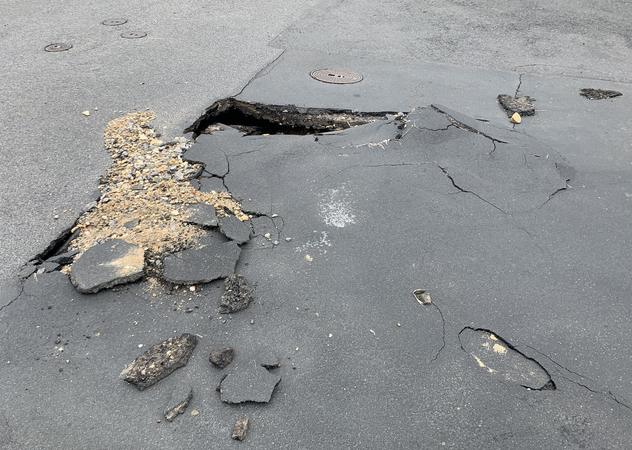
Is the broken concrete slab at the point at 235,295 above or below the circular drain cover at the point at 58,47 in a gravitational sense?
below

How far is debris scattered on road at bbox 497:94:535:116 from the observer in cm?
645

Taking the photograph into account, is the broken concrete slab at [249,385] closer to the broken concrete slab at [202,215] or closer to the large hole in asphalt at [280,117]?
the broken concrete slab at [202,215]

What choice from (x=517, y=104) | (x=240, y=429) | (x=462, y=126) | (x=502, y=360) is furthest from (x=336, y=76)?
(x=240, y=429)

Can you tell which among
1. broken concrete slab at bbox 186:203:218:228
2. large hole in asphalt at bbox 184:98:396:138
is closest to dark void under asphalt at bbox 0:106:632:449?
broken concrete slab at bbox 186:203:218:228

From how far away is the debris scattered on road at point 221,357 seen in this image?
3.11 metres

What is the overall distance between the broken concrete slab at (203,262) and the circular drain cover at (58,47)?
559 cm

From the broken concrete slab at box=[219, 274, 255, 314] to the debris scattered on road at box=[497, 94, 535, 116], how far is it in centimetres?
461

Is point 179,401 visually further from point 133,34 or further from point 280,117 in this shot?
point 133,34

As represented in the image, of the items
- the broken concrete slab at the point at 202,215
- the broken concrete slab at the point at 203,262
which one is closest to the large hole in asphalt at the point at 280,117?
the broken concrete slab at the point at 202,215

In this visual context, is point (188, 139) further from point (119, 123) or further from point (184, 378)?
point (184, 378)

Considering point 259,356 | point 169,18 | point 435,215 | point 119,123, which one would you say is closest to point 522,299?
point 435,215

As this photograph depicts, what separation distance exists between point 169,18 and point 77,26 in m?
1.61

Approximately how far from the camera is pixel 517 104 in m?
6.63

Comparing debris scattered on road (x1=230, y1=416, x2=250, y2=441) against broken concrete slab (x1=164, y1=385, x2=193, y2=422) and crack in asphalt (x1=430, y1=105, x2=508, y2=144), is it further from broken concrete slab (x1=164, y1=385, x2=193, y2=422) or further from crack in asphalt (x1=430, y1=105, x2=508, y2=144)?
crack in asphalt (x1=430, y1=105, x2=508, y2=144)
